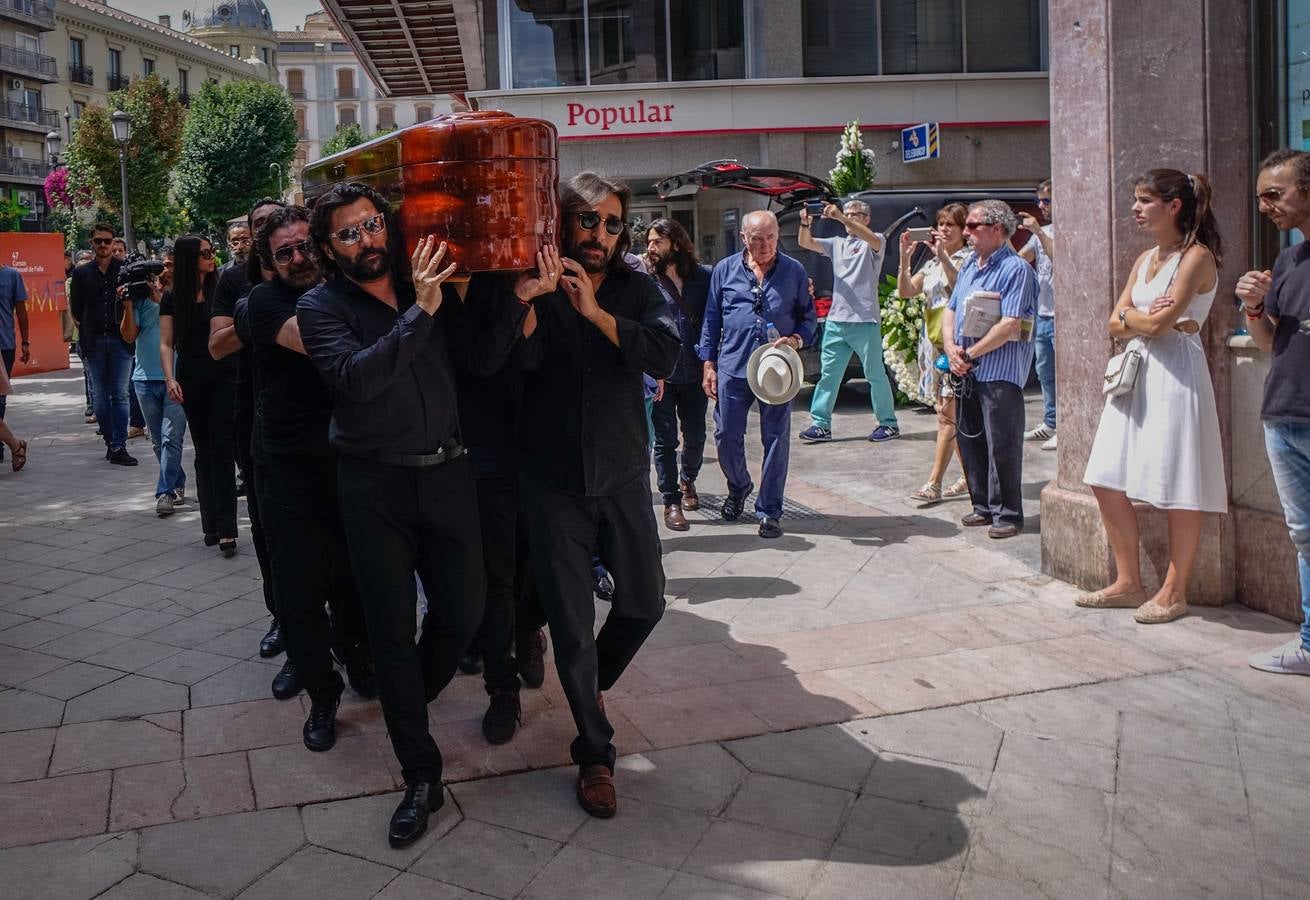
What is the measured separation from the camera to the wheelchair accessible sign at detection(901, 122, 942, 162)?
73.6 ft

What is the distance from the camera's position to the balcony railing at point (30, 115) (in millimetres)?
58906

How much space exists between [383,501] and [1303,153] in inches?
137

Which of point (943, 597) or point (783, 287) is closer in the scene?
point (943, 597)

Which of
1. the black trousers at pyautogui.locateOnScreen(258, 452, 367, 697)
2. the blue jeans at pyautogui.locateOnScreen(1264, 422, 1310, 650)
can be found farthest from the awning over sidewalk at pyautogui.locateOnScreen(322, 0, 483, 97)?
the blue jeans at pyautogui.locateOnScreen(1264, 422, 1310, 650)

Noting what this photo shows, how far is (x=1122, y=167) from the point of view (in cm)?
573

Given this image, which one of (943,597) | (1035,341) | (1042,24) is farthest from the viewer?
(1042,24)

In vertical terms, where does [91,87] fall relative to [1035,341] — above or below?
above

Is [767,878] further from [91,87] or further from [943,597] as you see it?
[91,87]

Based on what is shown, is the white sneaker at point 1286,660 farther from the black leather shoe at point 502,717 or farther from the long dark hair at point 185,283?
the long dark hair at point 185,283

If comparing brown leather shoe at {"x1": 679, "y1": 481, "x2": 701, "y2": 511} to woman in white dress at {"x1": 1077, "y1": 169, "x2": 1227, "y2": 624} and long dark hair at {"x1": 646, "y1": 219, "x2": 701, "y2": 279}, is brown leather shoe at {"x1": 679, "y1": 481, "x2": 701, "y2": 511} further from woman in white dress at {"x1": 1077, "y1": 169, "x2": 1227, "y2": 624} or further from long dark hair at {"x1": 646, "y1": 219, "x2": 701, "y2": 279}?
woman in white dress at {"x1": 1077, "y1": 169, "x2": 1227, "y2": 624}

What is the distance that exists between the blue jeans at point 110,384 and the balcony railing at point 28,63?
55161 mm

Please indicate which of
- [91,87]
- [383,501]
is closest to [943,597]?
[383,501]

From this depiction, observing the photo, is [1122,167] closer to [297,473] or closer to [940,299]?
[940,299]

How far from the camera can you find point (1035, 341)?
11.1 m
